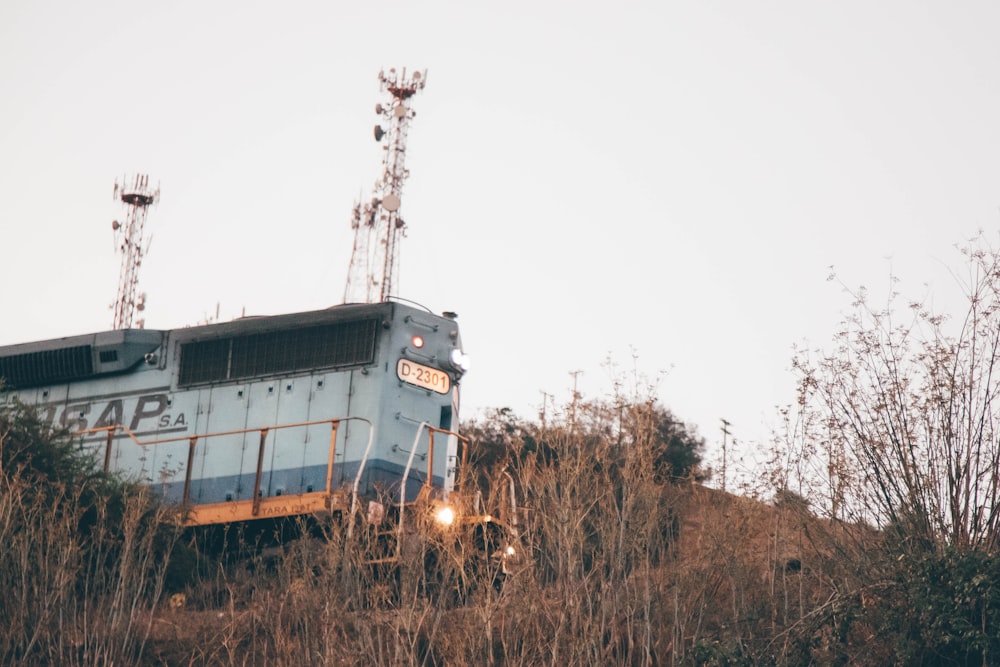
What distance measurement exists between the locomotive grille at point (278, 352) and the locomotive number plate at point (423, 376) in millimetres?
413

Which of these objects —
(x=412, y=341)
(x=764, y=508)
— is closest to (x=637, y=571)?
(x=764, y=508)

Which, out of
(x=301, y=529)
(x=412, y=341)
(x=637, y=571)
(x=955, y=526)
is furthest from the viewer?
(x=412, y=341)

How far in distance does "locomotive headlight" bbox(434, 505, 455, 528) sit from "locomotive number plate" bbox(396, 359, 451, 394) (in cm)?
256

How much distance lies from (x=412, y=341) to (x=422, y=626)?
438cm

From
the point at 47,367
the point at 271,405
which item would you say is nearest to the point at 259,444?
the point at 271,405

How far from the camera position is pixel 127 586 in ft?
51.5

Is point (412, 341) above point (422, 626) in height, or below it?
above

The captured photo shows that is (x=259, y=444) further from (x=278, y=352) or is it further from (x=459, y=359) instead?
(x=459, y=359)

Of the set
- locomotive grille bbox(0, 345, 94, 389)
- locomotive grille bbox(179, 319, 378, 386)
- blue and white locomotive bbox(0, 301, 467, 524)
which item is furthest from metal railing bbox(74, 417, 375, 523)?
locomotive grille bbox(0, 345, 94, 389)

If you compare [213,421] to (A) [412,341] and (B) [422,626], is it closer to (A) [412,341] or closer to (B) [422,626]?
(A) [412,341]

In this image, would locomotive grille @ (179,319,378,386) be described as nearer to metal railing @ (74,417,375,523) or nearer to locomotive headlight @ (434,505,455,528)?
metal railing @ (74,417,375,523)

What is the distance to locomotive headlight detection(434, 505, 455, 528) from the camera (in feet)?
49.9

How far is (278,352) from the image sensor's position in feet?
59.3

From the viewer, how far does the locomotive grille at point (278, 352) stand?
17.7m
